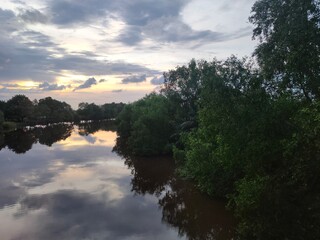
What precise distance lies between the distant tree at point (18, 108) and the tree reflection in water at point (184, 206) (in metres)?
108

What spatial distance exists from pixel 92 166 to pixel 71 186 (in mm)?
11572

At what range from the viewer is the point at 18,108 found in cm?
13775

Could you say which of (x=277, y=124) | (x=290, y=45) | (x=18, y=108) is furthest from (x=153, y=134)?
(x=18, y=108)

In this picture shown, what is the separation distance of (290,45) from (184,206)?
16.4m

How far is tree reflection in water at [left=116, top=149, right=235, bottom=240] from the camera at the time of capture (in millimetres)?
22914

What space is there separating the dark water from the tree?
10.1 m

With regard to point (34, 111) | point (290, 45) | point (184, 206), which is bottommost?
point (184, 206)

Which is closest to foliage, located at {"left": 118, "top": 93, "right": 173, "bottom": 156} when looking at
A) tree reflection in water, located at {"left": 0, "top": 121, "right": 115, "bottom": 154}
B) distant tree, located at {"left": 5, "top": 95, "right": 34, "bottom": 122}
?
tree reflection in water, located at {"left": 0, "top": 121, "right": 115, "bottom": 154}

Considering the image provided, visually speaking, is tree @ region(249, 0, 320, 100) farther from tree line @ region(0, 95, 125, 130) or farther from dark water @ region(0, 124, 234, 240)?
tree line @ region(0, 95, 125, 130)

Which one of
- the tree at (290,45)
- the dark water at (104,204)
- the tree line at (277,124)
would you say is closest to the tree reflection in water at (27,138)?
the dark water at (104,204)

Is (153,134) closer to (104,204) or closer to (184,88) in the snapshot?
(184,88)

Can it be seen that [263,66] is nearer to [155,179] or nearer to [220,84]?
[220,84]

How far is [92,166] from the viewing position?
46.3m

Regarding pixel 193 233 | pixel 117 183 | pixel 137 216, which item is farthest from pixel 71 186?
pixel 193 233
